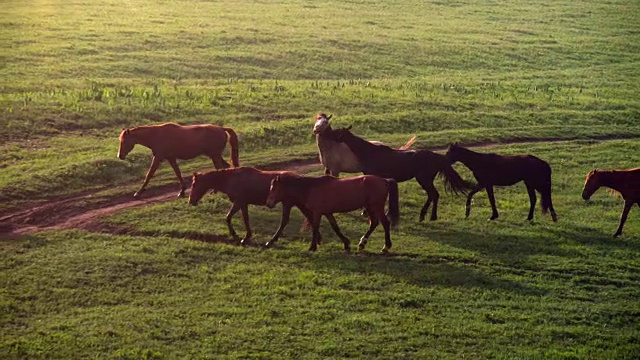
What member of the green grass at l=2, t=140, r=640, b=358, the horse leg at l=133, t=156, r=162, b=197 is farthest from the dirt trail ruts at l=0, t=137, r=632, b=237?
the green grass at l=2, t=140, r=640, b=358

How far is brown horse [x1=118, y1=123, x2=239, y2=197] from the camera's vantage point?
20.9 m

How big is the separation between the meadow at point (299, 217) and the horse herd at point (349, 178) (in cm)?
60

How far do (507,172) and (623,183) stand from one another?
2.39 meters

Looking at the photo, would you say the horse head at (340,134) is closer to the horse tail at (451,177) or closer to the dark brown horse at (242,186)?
the horse tail at (451,177)

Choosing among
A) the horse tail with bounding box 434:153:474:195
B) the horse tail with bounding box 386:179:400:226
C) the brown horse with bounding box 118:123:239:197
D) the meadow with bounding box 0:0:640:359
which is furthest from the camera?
the brown horse with bounding box 118:123:239:197

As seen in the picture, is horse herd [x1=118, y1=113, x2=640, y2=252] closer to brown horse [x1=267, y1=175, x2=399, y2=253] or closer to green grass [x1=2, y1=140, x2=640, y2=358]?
brown horse [x1=267, y1=175, x2=399, y2=253]

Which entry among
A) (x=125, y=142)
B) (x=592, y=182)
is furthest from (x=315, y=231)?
(x=592, y=182)

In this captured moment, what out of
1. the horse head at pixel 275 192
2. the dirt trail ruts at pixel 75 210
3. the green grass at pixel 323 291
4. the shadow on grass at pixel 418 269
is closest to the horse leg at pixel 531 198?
the green grass at pixel 323 291

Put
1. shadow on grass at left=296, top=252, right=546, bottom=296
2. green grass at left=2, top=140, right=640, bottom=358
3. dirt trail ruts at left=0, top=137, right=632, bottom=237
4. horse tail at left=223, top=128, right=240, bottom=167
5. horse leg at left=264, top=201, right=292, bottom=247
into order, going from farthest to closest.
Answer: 1. horse tail at left=223, top=128, right=240, bottom=167
2. dirt trail ruts at left=0, top=137, right=632, bottom=237
3. horse leg at left=264, top=201, right=292, bottom=247
4. shadow on grass at left=296, top=252, right=546, bottom=296
5. green grass at left=2, top=140, right=640, bottom=358

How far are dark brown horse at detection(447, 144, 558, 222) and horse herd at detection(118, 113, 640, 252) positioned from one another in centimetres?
2

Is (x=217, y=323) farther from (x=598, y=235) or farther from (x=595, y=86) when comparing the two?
(x=595, y=86)

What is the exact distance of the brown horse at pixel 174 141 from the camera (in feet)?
68.7

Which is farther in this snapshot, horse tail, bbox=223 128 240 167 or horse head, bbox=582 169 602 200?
horse tail, bbox=223 128 240 167

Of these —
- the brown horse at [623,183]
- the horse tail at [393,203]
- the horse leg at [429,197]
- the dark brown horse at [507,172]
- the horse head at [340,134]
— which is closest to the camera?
the horse tail at [393,203]
